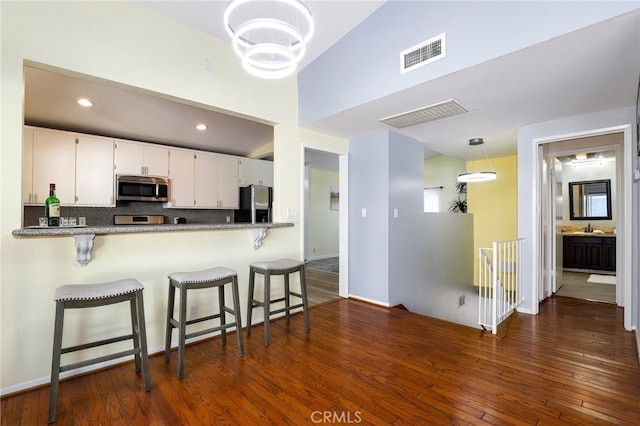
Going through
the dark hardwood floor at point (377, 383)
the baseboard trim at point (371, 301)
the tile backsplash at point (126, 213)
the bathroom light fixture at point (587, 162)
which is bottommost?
the dark hardwood floor at point (377, 383)

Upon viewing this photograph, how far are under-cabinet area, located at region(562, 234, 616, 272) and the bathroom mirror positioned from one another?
0.76 m

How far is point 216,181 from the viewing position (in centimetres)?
543

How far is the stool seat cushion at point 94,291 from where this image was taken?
69.6 inches

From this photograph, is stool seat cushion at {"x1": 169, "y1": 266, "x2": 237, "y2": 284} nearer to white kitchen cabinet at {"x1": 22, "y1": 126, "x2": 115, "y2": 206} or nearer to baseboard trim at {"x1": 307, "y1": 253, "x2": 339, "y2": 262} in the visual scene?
white kitchen cabinet at {"x1": 22, "y1": 126, "x2": 115, "y2": 206}

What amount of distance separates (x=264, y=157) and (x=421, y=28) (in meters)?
4.21

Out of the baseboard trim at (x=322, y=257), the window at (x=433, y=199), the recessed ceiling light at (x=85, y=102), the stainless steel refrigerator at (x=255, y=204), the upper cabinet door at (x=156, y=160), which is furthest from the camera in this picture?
the baseboard trim at (x=322, y=257)

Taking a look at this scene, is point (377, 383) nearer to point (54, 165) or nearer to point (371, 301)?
point (371, 301)

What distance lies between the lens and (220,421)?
5.53 feet

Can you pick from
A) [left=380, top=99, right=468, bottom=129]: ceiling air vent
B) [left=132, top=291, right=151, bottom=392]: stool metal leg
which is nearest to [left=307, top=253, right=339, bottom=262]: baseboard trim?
[left=380, top=99, right=468, bottom=129]: ceiling air vent

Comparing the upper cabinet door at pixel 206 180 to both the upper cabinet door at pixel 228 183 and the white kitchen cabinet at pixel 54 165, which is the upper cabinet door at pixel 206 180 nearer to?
the upper cabinet door at pixel 228 183

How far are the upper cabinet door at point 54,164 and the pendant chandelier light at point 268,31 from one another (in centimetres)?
298

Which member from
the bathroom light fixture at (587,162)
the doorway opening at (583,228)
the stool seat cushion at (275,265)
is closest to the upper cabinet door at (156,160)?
the stool seat cushion at (275,265)

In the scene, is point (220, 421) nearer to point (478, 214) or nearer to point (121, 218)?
point (121, 218)

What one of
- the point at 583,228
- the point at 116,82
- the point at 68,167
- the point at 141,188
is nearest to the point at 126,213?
the point at 141,188
